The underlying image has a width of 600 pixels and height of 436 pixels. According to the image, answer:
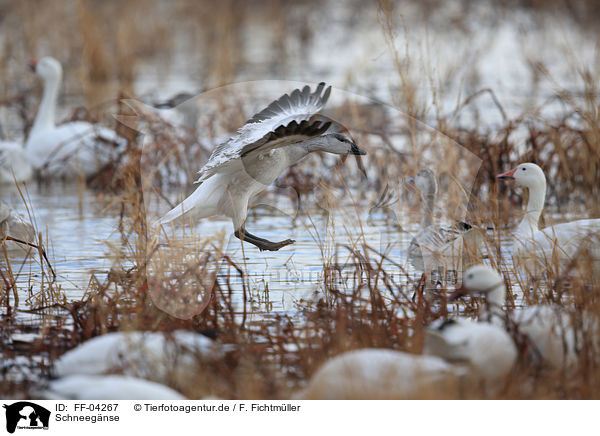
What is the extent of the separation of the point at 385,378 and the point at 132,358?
111 cm

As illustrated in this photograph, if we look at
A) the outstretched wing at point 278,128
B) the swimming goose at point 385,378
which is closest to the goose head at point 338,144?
the outstretched wing at point 278,128

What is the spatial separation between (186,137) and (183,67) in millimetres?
8794

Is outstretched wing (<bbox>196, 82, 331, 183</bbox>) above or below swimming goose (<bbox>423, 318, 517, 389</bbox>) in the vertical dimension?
above

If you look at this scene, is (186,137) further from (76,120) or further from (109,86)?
(109,86)

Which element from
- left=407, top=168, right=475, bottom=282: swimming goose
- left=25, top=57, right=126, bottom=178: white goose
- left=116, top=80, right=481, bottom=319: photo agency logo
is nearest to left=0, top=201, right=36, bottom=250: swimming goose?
left=116, top=80, right=481, bottom=319: photo agency logo

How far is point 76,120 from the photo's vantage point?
10.6m

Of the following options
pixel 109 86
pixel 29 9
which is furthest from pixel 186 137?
pixel 29 9

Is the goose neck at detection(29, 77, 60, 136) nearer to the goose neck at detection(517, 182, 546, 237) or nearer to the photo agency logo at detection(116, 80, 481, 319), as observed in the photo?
the photo agency logo at detection(116, 80, 481, 319)

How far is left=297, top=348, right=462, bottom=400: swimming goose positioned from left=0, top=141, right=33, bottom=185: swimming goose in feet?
21.2

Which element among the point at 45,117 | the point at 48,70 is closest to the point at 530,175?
the point at 45,117

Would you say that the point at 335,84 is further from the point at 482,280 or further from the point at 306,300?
the point at 482,280

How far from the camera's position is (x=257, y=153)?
197 inches
